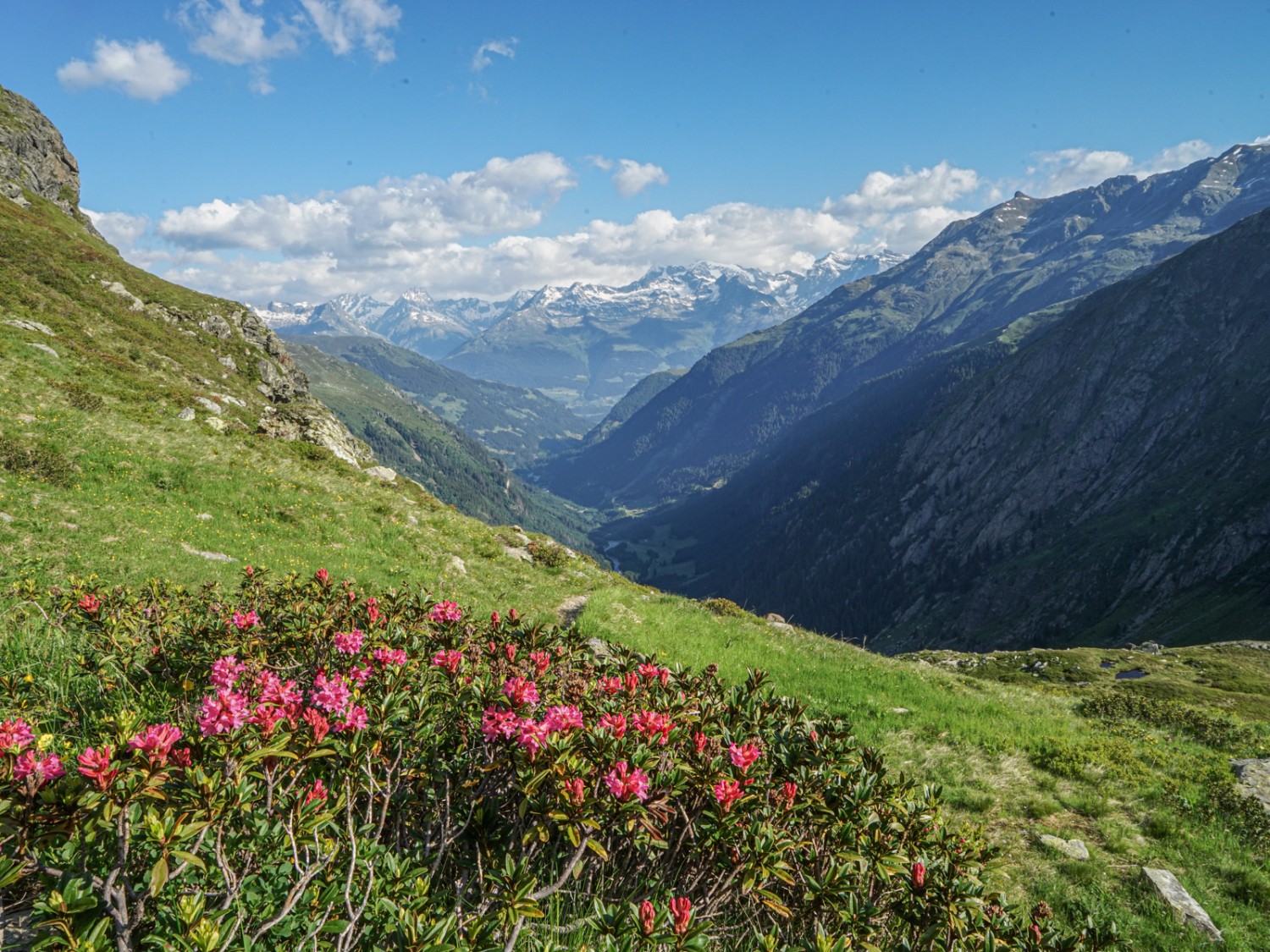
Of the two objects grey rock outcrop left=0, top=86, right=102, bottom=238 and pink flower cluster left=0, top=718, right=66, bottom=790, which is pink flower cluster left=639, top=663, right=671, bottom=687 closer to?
pink flower cluster left=0, top=718, right=66, bottom=790

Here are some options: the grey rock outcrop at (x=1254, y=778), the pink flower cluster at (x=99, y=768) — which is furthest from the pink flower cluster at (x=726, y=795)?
A: the grey rock outcrop at (x=1254, y=778)

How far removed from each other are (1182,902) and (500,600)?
19695mm

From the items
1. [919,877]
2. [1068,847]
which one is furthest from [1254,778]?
[919,877]

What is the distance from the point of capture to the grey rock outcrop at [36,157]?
106750 millimetres

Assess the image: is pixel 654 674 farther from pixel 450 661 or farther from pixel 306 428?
pixel 306 428

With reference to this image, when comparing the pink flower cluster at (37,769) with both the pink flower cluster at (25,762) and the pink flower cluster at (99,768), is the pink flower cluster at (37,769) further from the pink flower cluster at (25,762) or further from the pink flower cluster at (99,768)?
the pink flower cluster at (99,768)

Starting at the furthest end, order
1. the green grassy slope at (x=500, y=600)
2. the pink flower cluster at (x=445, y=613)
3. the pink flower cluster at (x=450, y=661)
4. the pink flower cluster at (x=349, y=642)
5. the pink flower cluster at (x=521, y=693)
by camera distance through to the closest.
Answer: the green grassy slope at (x=500, y=600) < the pink flower cluster at (x=445, y=613) < the pink flower cluster at (x=349, y=642) < the pink flower cluster at (x=450, y=661) < the pink flower cluster at (x=521, y=693)

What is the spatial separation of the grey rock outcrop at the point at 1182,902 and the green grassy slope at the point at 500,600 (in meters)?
0.23

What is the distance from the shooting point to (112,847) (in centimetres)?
453

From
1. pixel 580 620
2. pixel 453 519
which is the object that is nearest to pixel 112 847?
pixel 580 620

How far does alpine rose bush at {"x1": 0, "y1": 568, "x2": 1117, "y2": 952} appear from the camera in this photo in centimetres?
379

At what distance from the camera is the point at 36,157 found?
117 metres

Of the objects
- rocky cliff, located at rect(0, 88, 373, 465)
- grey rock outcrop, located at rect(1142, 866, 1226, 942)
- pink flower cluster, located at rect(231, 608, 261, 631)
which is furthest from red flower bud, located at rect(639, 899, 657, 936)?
rocky cliff, located at rect(0, 88, 373, 465)

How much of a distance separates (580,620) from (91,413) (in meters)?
26.1
